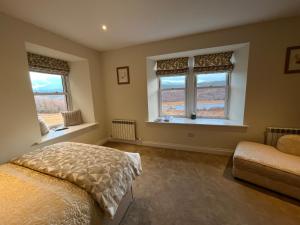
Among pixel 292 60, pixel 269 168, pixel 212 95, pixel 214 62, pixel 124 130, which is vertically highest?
pixel 214 62

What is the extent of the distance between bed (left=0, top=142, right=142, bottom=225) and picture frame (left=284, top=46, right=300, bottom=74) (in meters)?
2.66

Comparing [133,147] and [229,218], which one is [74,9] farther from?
[229,218]

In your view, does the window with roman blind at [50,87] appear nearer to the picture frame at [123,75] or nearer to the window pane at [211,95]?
the picture frame at [123,75]

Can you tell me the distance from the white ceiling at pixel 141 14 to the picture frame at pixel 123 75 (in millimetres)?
803

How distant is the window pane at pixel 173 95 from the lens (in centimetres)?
332

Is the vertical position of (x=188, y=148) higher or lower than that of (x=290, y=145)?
lower

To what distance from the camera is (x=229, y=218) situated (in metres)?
1.41

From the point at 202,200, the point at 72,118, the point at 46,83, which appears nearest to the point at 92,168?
the point at 202,200

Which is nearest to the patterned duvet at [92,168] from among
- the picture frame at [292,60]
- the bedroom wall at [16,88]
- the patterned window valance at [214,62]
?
the bedroom wall at [16,88]

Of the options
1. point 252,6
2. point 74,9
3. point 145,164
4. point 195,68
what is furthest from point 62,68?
point 252,6

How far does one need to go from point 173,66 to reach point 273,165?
2432mm

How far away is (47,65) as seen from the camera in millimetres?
2656

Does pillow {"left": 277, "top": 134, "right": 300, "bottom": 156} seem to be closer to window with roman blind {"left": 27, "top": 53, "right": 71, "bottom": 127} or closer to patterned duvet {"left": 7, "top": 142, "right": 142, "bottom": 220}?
patterned duvet {"left": 7, "top": 142, "right": 142, "bottom": 220}

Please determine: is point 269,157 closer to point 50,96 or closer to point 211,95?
point 211,95
